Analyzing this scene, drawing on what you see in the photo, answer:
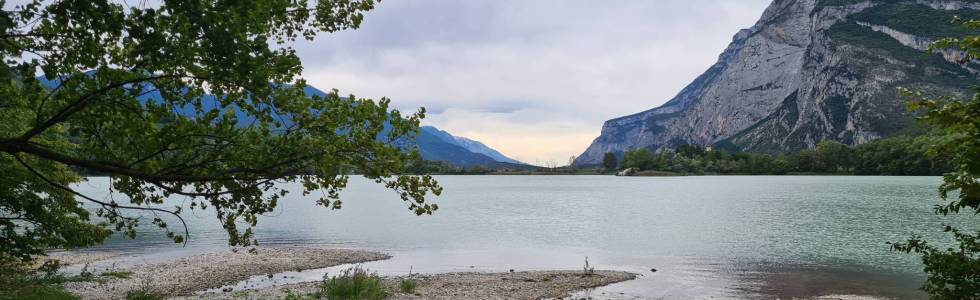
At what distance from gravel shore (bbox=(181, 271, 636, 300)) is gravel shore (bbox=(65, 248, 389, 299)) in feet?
11.0

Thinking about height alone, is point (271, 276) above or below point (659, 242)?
above

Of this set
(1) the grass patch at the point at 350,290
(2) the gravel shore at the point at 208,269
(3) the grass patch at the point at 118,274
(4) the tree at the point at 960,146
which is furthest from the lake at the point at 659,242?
(4) the tree at the point at 960,146

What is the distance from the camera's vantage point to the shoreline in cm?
2578

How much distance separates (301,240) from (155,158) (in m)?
46.0

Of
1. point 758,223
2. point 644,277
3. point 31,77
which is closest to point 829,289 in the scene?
point 644,277

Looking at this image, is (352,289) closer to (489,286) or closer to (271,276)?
(489,286)

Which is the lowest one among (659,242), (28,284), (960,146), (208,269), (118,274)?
(659,242)

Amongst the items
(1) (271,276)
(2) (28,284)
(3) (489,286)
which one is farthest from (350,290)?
(1) (271,276)

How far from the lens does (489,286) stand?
95.7 feet

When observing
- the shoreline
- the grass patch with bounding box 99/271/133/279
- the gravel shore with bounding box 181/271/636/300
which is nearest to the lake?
the gravel shore with bounding box 181/271/636/300

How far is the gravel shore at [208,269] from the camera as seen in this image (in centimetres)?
2669

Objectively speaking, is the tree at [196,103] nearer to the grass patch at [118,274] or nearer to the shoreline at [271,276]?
the shoreline at [271,276]

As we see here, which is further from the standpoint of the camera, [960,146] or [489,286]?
[489,286]

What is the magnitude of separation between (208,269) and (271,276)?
4.34 meters
